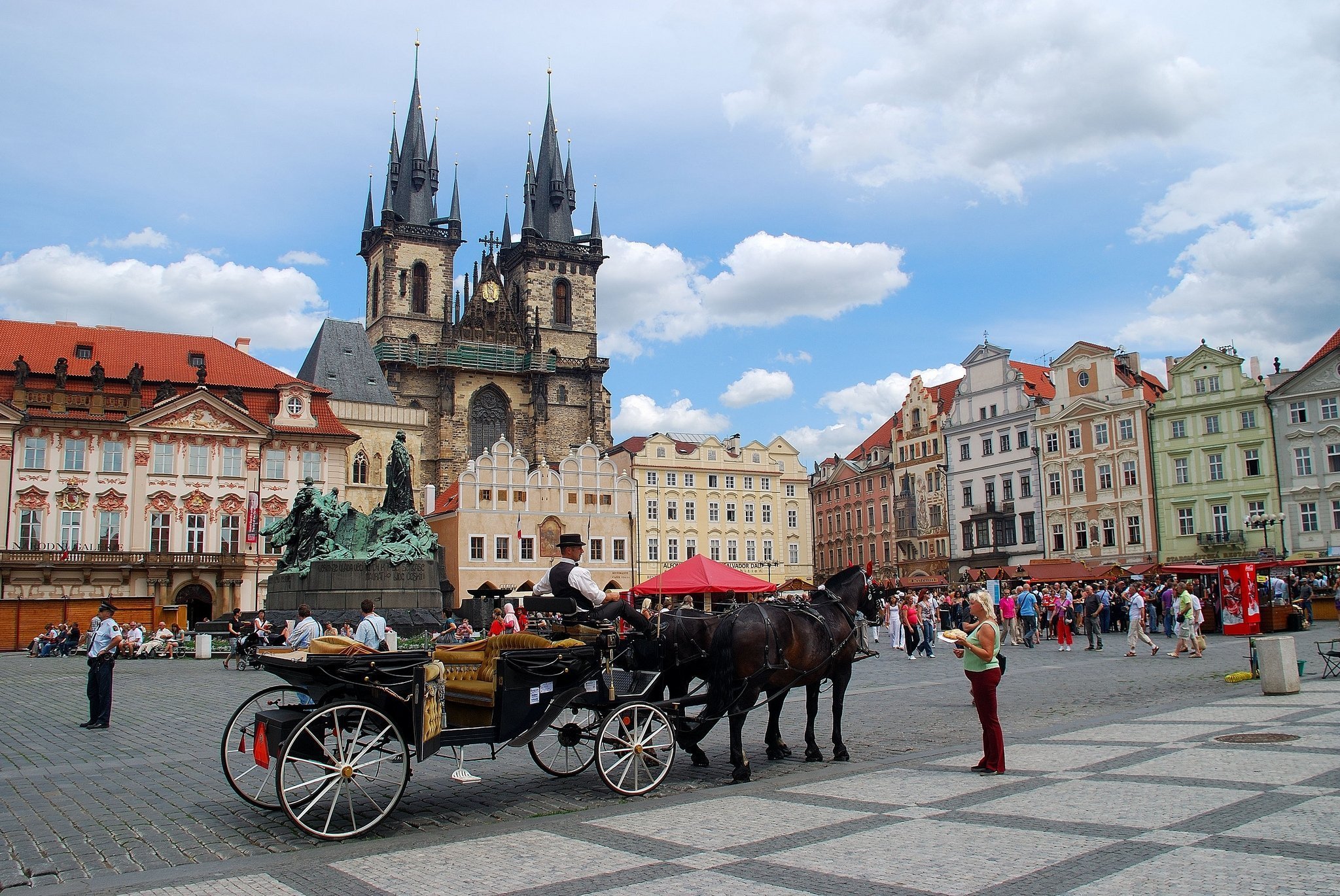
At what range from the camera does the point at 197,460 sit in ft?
Answer: 157

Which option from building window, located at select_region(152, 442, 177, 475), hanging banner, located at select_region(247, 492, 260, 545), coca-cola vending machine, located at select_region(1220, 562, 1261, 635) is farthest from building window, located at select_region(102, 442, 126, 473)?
coca-cola vending machine, located at select_region(1220, 562, 1261, 635)

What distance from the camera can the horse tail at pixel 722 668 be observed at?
27.9 ft

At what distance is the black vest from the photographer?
27.5ft

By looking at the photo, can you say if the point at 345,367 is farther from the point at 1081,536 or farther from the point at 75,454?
the point at 1081,536

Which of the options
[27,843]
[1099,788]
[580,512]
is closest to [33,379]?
[580,512]

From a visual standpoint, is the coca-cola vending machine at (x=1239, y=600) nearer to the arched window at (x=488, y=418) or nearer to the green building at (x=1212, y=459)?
the green building at (x=1212, y=459)

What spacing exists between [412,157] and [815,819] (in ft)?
273

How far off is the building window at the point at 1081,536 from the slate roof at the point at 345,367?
38.7 metres

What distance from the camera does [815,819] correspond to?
6812 mm

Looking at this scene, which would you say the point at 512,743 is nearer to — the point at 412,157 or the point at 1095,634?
the point at 1095,634

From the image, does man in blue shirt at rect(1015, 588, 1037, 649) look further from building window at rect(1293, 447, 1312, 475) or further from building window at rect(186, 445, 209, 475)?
building window at rect(186, 445, 209, 475)

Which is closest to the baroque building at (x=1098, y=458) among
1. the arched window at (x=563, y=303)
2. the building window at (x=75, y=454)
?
the arched window at (x=563, y=303)

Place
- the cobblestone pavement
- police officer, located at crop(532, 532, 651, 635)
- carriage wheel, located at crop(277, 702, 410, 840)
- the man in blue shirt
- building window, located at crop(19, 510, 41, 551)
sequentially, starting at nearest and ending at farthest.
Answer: the cobblestone pavement < carriage wheel, located at crop(277, 702, 410, 840) < police officer, located at crop(532, 532, 651, 635) < the man in blue shirt < building window, located at crop(19, 510, 41, 551)

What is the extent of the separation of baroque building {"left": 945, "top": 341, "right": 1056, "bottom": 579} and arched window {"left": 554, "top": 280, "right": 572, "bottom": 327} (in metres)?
33.3
